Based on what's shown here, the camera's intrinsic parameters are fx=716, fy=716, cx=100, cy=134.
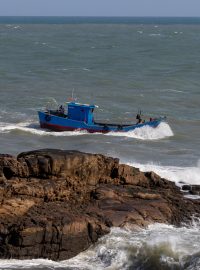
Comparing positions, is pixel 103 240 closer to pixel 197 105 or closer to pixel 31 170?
pixel 31 170

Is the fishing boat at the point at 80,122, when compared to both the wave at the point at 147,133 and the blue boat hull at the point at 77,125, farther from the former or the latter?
the wave at the point at 147,133

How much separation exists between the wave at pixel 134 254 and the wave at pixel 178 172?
24.5 feet

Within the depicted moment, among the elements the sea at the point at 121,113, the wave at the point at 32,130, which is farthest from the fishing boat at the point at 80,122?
the sea at the point at 121,113

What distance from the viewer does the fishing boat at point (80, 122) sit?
4550 cm

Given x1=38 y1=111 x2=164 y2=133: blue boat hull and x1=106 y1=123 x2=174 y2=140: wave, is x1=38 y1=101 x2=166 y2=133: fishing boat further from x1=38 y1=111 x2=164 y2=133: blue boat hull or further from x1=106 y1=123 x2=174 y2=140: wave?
x1=106 y1=123 x2=174 y2=140: wave

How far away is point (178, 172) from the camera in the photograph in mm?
32656

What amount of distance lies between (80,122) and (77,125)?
0.31 m

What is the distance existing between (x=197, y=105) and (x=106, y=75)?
1740 centimetres

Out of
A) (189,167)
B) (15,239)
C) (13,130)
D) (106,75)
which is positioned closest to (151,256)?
(15,239)

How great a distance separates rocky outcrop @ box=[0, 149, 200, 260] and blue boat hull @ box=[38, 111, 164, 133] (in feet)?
63.2

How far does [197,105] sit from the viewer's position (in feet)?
186

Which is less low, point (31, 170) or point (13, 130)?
point (31, 170)

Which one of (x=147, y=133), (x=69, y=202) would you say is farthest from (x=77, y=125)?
(x=69, y=202)

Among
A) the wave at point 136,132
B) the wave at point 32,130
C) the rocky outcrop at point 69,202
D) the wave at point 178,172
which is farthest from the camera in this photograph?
the wave at point 136,132
